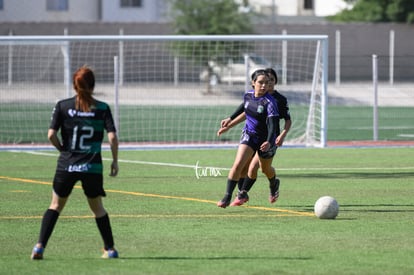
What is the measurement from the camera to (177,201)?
556 inches

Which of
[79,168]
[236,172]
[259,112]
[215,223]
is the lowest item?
[215,223]

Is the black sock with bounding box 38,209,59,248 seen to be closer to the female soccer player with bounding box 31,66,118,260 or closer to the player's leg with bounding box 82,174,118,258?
the female soccer player with bounding box 31,66,118,260

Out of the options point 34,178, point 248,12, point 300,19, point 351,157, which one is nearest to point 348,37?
point 248,12

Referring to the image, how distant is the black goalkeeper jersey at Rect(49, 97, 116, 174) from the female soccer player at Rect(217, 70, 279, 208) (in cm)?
401

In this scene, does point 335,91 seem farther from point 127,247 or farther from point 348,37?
point 127,247

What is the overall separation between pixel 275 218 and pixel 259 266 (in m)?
3.27

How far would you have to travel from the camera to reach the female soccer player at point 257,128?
13.1m

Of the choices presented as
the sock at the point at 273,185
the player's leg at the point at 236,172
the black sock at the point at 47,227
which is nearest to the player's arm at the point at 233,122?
the player's leg at the point at 236,172

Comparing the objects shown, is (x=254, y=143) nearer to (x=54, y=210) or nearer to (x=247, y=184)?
(x=247, y=184)

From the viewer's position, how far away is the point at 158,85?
35.7 m

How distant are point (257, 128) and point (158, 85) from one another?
74.0ft

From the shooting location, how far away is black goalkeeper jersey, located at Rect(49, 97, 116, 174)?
9.33 m

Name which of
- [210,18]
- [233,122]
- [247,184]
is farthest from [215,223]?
[210,18]

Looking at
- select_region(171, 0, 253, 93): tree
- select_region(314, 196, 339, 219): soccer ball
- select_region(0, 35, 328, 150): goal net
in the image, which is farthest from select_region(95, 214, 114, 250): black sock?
select_region(171, 0, 253, 93): tree
